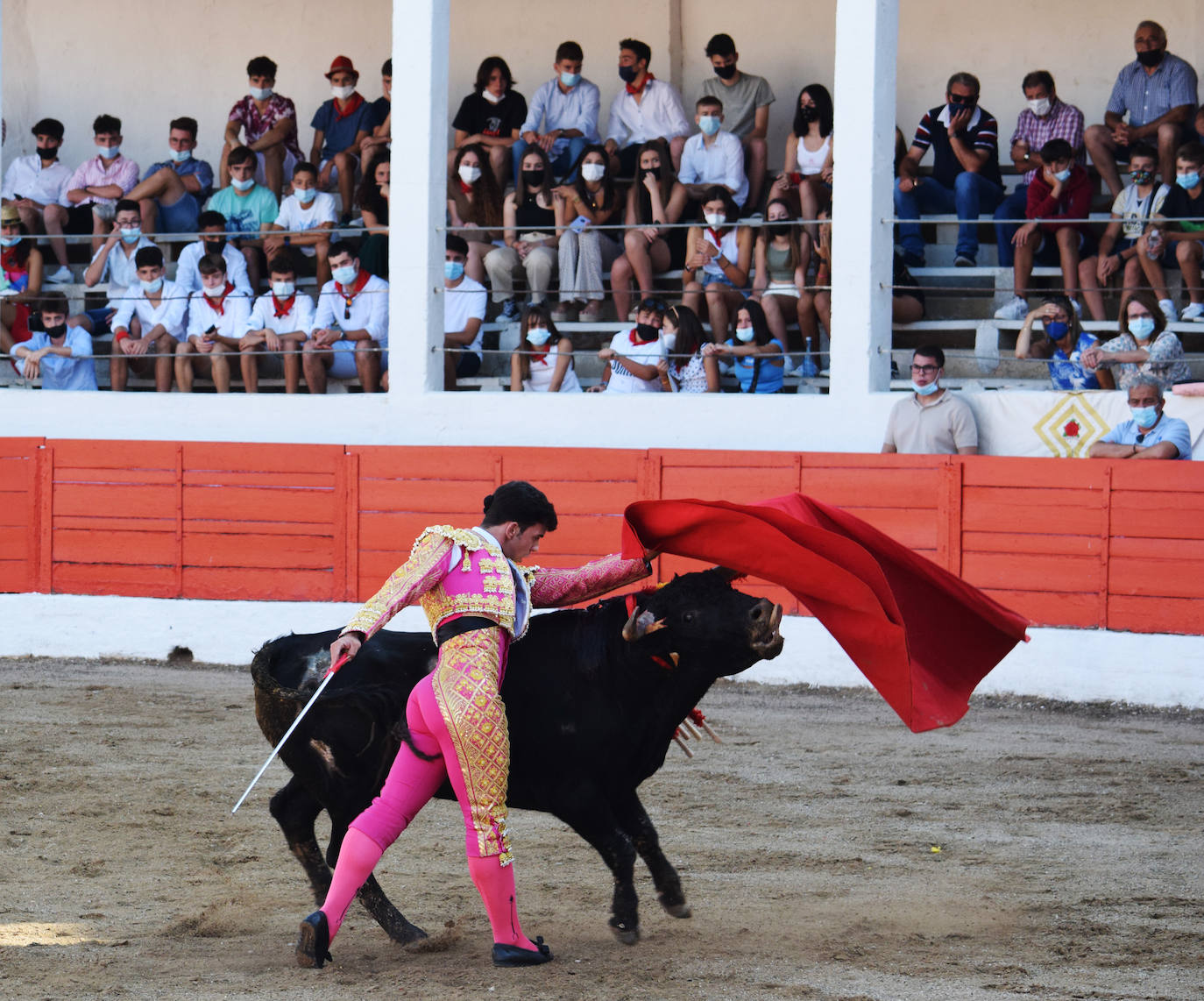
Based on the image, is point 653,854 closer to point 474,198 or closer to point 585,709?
point 585,709

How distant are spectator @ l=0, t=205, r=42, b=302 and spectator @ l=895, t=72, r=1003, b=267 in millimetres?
6247

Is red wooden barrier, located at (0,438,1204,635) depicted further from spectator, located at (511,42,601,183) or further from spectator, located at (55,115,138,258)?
spectator, located at (511,42,601,183)

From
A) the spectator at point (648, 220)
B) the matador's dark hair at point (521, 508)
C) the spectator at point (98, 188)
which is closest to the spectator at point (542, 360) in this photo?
the spectator at point (648, 220)

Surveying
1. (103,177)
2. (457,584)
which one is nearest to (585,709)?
(457,584)

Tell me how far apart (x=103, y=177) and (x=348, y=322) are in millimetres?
3097

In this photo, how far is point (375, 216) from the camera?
35.4ft

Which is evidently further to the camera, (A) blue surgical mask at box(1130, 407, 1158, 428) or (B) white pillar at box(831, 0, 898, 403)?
(B) white pillar at box(831, 0, 898, 403)

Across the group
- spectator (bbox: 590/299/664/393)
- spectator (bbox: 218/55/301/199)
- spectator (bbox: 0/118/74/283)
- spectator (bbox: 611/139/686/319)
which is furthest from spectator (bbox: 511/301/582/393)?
spectator (bbox: 0/118/74/283)

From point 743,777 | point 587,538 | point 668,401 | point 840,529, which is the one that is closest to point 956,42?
point 668,401

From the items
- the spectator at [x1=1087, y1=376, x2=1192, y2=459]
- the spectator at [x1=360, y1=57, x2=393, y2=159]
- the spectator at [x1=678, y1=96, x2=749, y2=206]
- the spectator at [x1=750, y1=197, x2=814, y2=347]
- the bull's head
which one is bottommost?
the bull's head

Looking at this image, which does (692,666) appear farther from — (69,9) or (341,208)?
(69,9)

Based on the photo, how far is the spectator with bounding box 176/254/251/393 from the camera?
35.3ft

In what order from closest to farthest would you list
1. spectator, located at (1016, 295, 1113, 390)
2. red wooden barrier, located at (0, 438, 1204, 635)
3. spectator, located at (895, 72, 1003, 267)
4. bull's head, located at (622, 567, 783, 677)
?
bull's head, located at (622, 567, 783, 677) < red wooden barrier, located at (0, 438, 1204, 635) < spectator, located at (1016, 295, 1113, 390) < spectator, located at (895, 72, 1003, 267)

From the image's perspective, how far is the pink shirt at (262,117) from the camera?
40.5 feet
